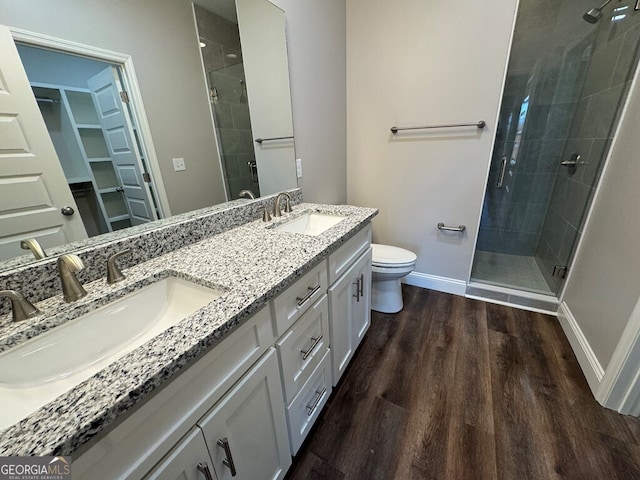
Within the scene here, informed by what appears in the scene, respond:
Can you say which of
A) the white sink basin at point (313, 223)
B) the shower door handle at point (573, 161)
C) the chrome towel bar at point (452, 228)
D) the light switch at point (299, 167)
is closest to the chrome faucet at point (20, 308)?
the white sink basin at point (313, 223)

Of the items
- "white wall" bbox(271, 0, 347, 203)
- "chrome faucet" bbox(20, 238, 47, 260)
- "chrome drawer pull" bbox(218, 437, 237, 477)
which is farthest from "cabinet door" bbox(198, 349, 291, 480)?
"white wall" bbox(271, 0, 347, 203)

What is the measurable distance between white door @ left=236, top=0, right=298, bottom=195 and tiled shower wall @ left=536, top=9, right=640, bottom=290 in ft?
6.17

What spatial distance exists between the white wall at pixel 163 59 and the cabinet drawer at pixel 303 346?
0.68m

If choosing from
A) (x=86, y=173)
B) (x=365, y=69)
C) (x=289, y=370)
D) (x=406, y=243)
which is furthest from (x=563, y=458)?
(x=365, y=69)

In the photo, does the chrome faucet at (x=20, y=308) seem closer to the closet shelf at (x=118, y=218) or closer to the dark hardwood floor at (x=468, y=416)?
the closet shelf at (x=118, y=218)

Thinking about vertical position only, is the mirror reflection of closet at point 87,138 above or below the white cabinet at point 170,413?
above

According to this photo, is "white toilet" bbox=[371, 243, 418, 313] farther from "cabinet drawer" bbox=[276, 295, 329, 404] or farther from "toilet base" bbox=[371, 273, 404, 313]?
"cabinet drawer" bbox=[276, 295, 329, 404]

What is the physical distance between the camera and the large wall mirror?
2.24ft

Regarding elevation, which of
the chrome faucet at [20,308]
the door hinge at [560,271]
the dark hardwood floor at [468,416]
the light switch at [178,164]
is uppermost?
the light switch at [178,164]

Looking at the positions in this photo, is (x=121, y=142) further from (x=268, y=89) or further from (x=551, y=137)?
(x=551, y=137)

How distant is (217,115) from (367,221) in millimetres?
889

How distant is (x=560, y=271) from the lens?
1.94 meters

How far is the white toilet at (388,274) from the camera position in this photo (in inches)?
71.6

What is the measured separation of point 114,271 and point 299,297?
1.89 ft
